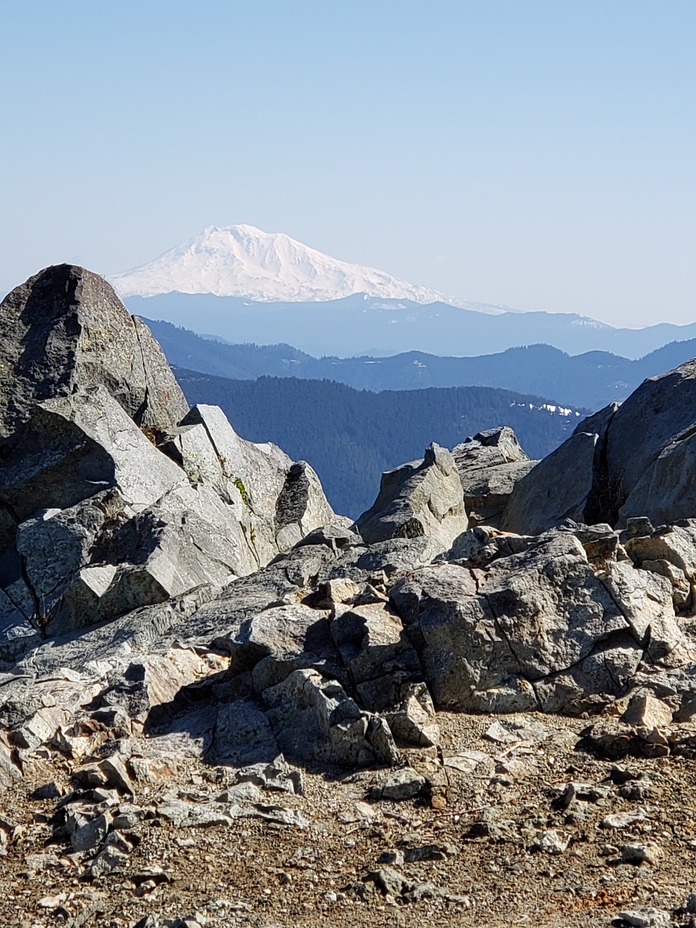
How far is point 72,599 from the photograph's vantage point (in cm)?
2494

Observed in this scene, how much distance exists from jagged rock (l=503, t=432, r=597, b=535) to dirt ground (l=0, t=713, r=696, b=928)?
15.6 metres

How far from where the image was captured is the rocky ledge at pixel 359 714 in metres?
11.5

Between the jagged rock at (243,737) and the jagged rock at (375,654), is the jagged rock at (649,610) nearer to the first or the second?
the jagged rock at (375,654)

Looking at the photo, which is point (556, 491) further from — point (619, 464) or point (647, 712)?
point (647, 712)

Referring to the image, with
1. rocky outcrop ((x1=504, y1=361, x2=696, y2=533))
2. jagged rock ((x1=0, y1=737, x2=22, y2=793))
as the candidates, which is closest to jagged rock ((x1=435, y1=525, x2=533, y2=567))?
rocky outcrop ((x1=504, y1=361, x2=696, y2=533))

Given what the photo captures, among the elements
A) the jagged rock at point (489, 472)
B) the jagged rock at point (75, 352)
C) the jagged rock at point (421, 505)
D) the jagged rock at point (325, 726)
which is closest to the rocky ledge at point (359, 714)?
the jagged rock at point (325, 726)

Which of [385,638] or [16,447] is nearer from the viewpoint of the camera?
[385,638]

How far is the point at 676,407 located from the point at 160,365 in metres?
19.8

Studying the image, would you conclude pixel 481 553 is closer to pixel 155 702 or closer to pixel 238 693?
pixel 238 693

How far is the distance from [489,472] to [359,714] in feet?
87.2

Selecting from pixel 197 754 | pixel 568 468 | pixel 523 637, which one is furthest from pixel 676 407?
pixel 197 754

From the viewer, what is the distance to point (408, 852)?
1174 centimetres

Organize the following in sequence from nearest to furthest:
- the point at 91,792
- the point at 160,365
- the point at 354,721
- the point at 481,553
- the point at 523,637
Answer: the point at 91,792
the point at 354,721
the point at 523,637
the point at 481,553
the point at 160,365

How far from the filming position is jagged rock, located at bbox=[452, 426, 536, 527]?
36.8 meters
